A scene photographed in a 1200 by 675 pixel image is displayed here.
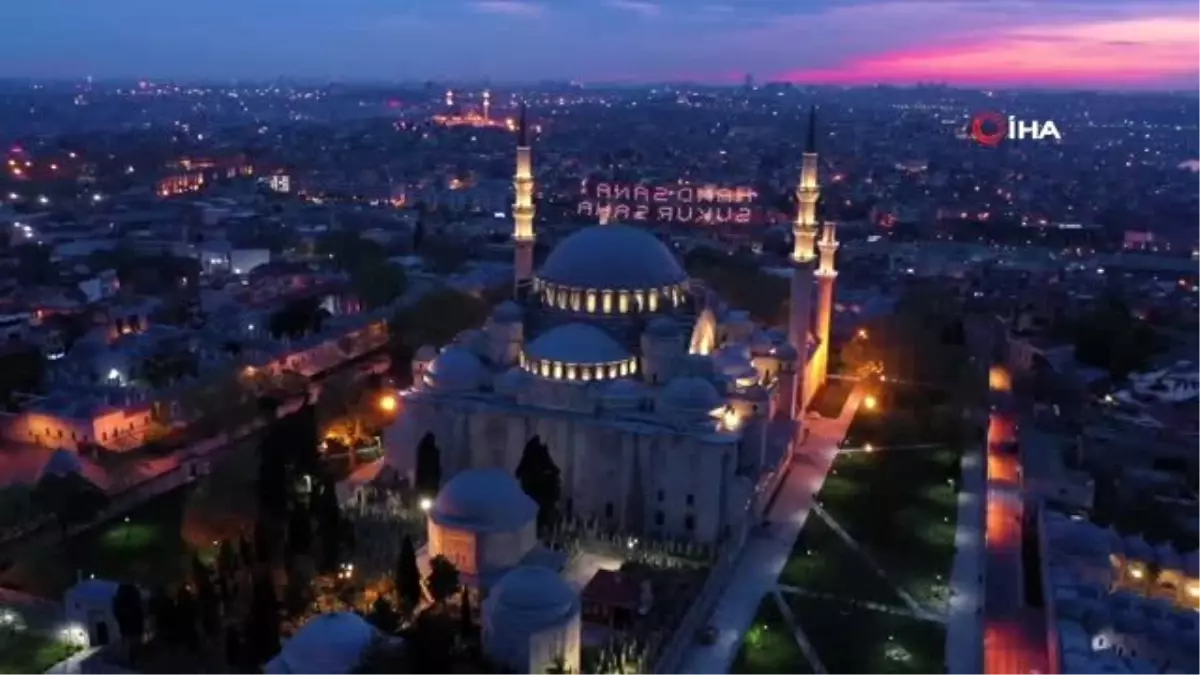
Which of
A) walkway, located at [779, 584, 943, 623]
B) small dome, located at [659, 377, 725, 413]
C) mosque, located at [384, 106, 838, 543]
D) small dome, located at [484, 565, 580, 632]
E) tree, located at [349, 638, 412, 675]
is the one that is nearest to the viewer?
tree, located at [349, 638, 412, 675]

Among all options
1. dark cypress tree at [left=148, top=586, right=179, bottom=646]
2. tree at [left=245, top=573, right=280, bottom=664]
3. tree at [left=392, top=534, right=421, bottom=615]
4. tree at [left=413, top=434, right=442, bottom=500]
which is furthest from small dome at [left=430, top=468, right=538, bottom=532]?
dark cypress tree at [left=148, top=586, right=179, bottom=646]

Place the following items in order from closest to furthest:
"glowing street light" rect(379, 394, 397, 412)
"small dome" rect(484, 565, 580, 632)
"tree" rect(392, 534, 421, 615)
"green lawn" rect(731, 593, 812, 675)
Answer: "small dome" rect(484, 565, 580, 632) < "green lawn" rect(731, 593, 812, 675) < "tree" rect(392, 534, 421, 615) < "glowing street light" rect(379, 394, 397, 412)

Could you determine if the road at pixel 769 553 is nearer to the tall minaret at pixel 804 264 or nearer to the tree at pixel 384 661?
the tall minaret at pixel 804 264

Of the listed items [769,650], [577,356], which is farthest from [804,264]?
[769,650]

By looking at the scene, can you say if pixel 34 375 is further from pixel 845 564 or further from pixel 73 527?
pixel 845 564

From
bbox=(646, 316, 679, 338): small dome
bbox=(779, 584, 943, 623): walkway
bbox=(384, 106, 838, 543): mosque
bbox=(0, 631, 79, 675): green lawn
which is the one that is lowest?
bbox=(0, 631, 79, 675): green lawn

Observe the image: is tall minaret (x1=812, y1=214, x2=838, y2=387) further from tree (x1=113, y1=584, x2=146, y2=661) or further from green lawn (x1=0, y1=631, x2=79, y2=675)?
green lawn (x1=0, y1=631, x2=79, y2=675)

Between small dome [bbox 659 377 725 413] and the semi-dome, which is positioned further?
the semi-dome

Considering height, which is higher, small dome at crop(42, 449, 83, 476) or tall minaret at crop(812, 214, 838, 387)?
tall minaret at crop(812, 214, 838, 387)

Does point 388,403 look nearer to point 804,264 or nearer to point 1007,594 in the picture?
point 804,264

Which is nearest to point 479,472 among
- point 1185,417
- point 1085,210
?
point 1185,417
